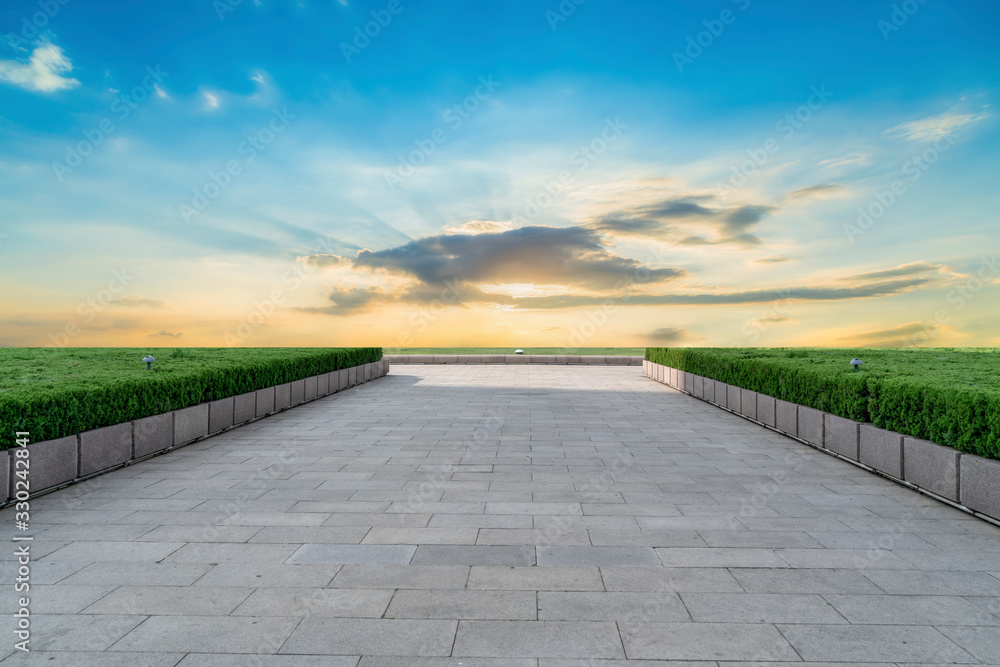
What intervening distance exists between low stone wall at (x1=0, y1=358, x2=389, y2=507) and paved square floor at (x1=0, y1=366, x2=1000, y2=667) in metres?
0.28

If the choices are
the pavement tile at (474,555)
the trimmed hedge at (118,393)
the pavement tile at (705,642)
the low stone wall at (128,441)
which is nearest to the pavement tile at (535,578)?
the pavement tile at (474,555)

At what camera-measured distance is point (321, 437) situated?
9922mm

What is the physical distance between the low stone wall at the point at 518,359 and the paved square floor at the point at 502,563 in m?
18.9

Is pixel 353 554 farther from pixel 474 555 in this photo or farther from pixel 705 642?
pixel 705 642

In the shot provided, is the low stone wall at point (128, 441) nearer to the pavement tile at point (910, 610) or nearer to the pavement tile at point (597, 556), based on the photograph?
the pavement tile at point (597, 556)

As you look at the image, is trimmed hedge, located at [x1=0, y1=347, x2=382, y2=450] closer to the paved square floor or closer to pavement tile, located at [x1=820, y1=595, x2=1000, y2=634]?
the paved square floor

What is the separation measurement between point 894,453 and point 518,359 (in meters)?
21.7

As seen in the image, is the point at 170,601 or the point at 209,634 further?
the point at 170,601

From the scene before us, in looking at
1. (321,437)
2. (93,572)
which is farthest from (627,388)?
(93,572)

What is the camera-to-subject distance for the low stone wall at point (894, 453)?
19.3 ft

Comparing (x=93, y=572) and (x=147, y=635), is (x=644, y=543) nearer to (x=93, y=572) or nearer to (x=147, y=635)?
(x=147, y=635)

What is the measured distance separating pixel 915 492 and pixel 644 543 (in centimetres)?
405

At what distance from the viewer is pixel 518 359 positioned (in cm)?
2852

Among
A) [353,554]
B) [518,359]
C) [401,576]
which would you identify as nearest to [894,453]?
[401,576]
